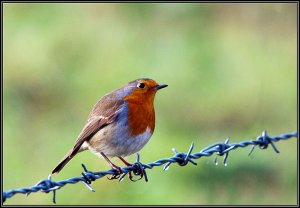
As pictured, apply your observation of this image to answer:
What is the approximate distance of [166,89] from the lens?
937 centimetres

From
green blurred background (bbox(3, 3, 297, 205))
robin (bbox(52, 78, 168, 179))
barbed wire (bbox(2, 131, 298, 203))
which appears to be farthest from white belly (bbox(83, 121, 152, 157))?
green blurred background (bbox(3, 3, 297, 205))

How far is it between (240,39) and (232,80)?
1.03m

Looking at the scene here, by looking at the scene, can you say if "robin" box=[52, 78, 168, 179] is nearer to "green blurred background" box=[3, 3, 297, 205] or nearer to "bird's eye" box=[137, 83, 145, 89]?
"bird's eye" box=[137, 83, 145, 89]

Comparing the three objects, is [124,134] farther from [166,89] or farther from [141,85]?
[166,89]

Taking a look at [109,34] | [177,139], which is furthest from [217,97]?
[109,34]

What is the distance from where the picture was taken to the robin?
4.96m

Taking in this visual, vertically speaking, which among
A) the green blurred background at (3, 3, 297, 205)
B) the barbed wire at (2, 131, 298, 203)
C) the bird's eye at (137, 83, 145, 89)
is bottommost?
the barbed wire at (2, 131, 298, 203)

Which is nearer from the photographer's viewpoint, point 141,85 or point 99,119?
point 99,119

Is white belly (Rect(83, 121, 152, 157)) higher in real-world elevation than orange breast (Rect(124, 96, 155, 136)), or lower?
lower

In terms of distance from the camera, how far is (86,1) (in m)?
11.4

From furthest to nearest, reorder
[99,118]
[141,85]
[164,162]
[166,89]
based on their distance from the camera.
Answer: [166,89] < [141,85] < [99,118] < [164,162]

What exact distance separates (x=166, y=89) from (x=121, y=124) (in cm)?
441

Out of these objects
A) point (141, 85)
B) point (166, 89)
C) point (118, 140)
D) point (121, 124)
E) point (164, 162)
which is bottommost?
point (164, 162)

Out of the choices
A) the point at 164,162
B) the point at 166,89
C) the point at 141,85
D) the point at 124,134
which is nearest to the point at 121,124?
the point at 124,134
